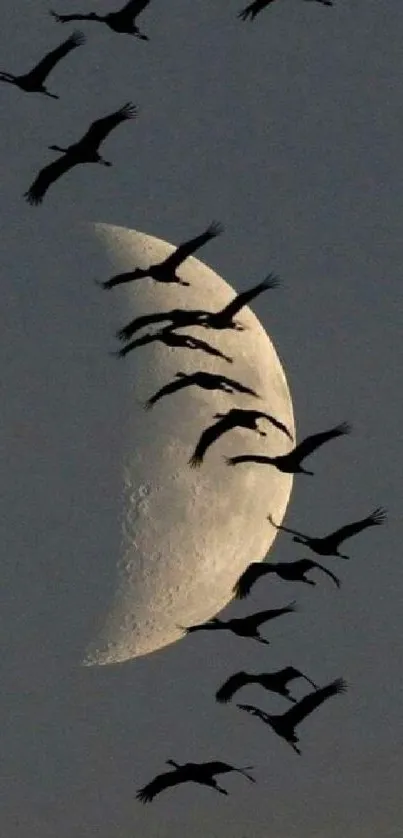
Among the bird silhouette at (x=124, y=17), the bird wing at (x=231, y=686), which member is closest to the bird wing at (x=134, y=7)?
the bird silhouette at (x=124, y=17)

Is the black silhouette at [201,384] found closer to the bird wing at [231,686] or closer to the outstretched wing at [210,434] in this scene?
the outstretched wing at [210,434]

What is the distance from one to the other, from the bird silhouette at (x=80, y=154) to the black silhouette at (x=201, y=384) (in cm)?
576

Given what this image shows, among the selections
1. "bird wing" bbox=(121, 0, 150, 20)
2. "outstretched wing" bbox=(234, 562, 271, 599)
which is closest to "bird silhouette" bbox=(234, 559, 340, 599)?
"outstretched wing" bbox=(234, 562, 271, 599)

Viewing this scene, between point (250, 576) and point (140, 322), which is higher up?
point (140, 322)

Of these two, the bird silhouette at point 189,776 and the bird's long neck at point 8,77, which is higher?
the bird's long neck at point 8,77

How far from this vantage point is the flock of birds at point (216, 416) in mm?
56781

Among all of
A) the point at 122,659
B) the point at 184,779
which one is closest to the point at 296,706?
the point at 184,779

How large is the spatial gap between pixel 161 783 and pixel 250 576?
4418 mm

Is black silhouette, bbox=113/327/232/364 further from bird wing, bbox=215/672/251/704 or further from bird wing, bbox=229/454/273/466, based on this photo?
bird wing, bbox=215/672/251/704

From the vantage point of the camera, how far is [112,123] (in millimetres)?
56719

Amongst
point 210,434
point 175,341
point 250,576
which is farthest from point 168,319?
point 250,576

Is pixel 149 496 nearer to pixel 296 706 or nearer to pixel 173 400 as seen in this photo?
pixel 173 400

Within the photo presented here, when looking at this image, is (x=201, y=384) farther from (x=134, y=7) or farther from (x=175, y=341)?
(x=134, y=7)

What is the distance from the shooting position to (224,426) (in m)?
64.0
